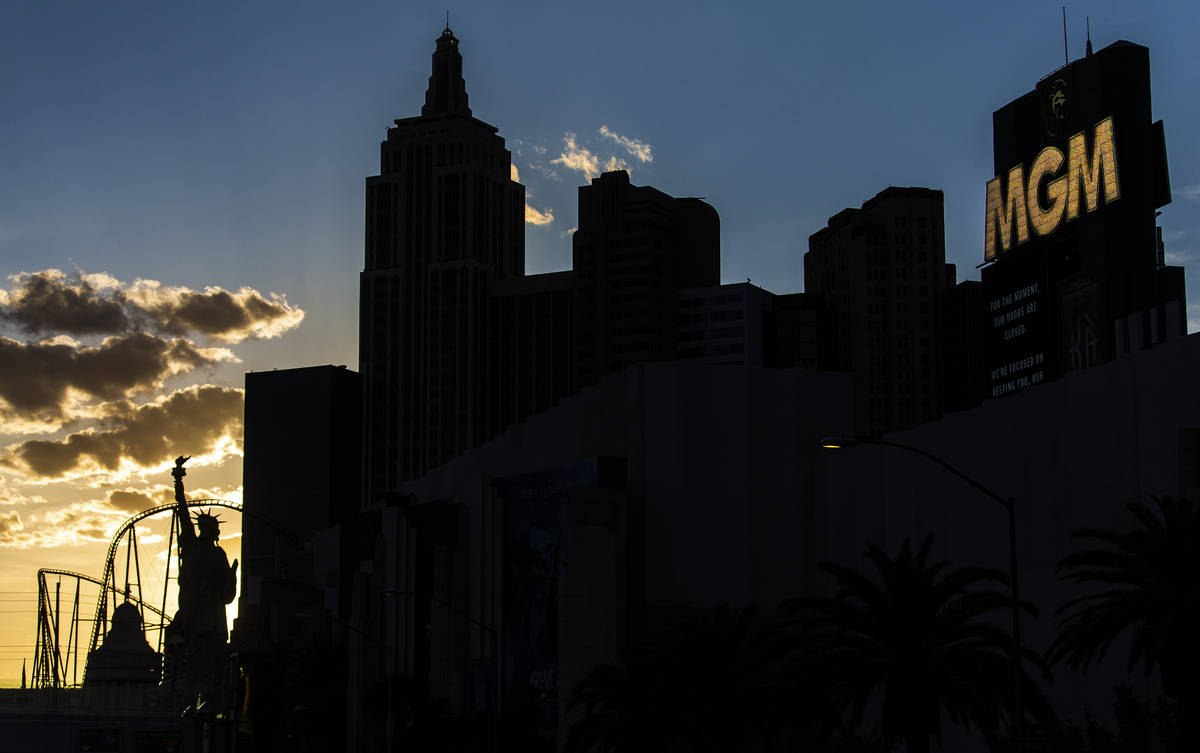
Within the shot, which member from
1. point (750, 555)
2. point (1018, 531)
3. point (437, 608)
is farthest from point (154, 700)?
point (1018, 531)

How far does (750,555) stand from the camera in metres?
76.5

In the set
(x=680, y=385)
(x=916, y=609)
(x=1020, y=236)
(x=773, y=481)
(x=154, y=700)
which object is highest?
(x=1020, y=236)

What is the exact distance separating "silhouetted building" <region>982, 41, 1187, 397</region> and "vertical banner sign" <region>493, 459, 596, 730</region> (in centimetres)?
2555

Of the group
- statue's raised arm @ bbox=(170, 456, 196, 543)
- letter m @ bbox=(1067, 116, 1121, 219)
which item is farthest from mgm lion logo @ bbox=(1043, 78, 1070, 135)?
statue's raised arm @ bbox=(170, 456, 196, 543)

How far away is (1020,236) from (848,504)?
798 inches

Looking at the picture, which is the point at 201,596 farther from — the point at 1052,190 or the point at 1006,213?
the point at 1052,190

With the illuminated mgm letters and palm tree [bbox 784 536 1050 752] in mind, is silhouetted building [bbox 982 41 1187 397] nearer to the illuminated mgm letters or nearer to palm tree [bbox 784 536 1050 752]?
the illuminated mgm letters

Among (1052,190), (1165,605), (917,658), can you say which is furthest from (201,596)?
(1165,605)

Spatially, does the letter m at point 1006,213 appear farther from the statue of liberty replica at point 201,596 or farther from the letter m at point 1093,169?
the statue of liberty replica at point 201,596

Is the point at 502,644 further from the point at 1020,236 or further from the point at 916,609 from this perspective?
the point at 916,609

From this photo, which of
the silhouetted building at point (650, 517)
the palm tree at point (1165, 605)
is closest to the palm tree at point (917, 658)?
the palm tree at point (1165, 605)

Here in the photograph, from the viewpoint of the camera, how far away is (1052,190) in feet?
267

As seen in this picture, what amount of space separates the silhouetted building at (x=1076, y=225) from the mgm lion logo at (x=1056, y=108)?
0.07 meters

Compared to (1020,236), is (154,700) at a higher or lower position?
lower
